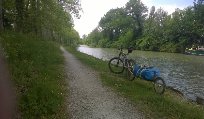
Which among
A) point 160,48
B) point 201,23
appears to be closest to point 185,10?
point 201,23

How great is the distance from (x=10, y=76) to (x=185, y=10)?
92.3 metres

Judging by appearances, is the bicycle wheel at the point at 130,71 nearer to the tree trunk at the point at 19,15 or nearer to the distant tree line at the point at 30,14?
the distant tree line at the point at 30,14

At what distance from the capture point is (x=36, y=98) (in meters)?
8.66

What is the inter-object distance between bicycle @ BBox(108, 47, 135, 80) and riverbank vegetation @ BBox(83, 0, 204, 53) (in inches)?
2573

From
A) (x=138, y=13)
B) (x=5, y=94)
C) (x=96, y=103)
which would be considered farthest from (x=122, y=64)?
(x=138, y=13)

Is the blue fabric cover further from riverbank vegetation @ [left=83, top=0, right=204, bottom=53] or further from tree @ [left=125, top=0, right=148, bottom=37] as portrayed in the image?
tree @ [left=125, top=0, right=148, bottom=37]

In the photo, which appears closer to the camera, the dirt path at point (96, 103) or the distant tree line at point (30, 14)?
the dirt path at point (96, 103)

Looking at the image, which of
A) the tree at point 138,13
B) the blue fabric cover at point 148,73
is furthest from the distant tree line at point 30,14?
the tree at point 138,13

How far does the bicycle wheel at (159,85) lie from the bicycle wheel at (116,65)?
2870 millimetres

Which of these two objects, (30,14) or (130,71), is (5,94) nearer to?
(130,71)

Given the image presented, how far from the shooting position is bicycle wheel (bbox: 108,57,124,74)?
53.3 feet

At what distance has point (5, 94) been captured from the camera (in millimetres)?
6148

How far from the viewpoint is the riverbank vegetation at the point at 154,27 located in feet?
276

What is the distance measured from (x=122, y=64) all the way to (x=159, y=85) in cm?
306
